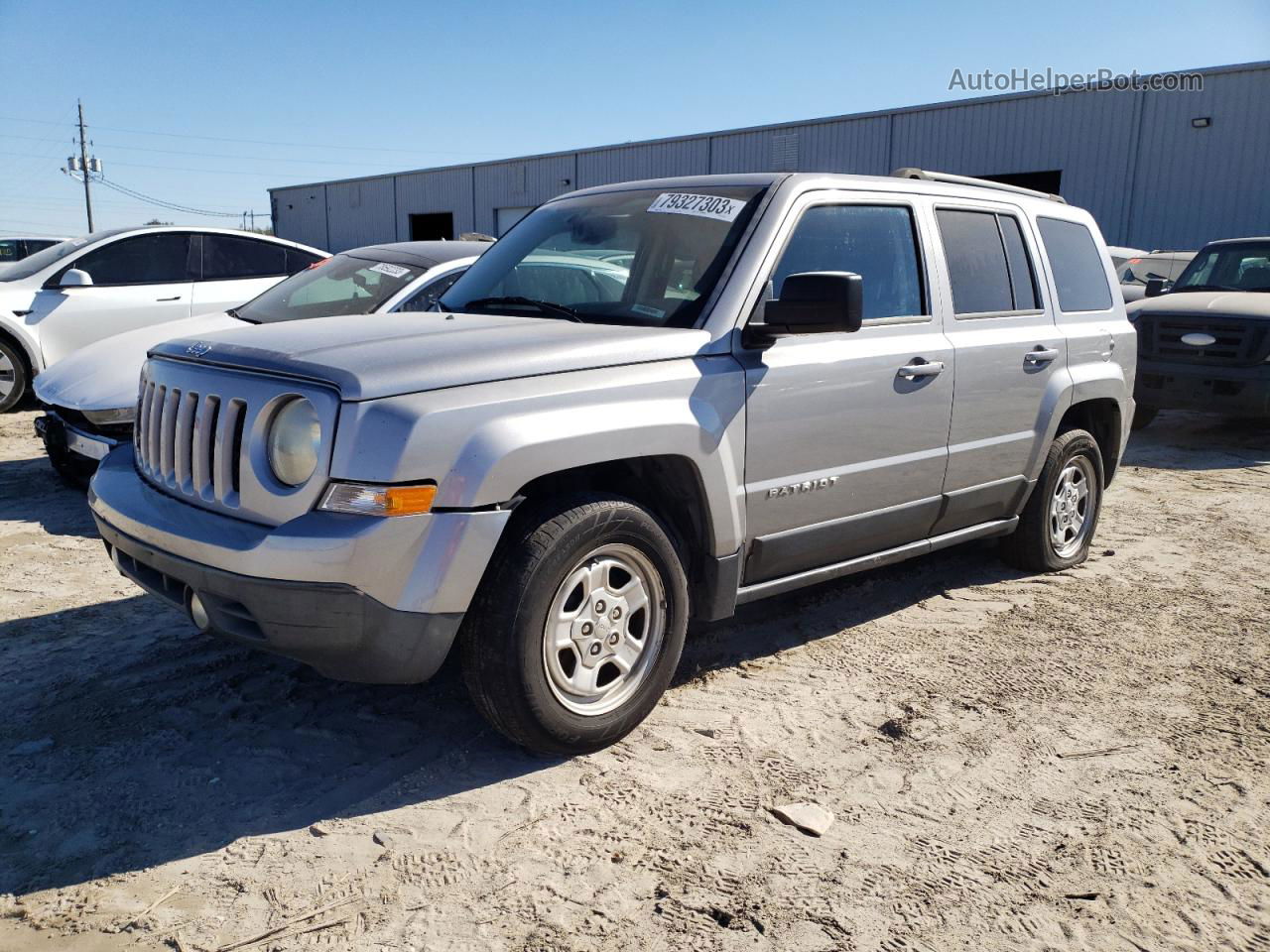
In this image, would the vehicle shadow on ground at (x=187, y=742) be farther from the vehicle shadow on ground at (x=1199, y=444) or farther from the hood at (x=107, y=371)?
the vehicle shadow on ground at (x=1199, y=444)

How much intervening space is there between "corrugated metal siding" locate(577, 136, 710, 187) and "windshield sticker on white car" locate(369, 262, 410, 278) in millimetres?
22027

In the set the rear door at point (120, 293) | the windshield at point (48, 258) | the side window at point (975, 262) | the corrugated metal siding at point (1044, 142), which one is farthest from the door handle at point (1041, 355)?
the corrugated metal siding at point (1044, 142)

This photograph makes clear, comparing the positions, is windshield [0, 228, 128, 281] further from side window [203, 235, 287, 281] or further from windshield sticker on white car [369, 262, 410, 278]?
windshield sticker on white car [369, 262, 410, 278]

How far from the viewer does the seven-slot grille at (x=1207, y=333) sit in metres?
9.68

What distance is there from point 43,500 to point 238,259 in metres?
3.47

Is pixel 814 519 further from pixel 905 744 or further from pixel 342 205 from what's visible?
pixel 342 205

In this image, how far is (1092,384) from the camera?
539 cm

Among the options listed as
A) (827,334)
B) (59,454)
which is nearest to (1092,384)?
(827,334)

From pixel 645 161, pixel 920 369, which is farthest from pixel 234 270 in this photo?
pixel 645 161

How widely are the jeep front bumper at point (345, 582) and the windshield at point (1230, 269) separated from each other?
10668 millimetres

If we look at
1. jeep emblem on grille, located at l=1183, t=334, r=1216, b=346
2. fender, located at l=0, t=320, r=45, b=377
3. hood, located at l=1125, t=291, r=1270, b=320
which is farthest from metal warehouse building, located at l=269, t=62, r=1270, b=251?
fender, located at l=0, t=320, r=45, b=377

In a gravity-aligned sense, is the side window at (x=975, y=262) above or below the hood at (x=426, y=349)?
above

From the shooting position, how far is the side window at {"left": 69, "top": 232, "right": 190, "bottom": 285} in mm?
9180

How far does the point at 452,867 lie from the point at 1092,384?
164 inches
